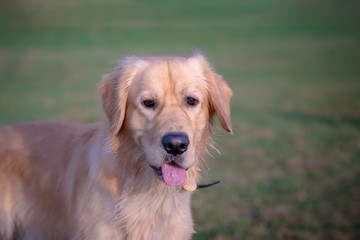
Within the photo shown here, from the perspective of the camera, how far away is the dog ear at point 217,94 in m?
3.60

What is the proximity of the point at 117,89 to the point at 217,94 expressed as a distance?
87cm

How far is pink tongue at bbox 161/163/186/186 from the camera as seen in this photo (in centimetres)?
320

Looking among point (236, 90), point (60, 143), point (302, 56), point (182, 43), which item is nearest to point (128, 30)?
point (182, 43)

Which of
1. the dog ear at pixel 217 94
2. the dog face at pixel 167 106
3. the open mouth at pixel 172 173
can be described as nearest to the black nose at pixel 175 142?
the dog face at pixel 167 106

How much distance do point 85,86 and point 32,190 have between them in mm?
13907

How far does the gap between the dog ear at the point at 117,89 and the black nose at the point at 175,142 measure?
0.51 metres

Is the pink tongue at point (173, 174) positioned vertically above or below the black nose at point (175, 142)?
below

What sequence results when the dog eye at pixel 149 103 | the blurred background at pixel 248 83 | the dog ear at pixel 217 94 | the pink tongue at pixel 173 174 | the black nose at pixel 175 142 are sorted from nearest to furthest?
the black nose at pixel 175 142, the pink tongue at pixel 173 174, the dog eye at pixel 149 103, the dog ear at pixel 217 94, the blurred background at pixel 248 83

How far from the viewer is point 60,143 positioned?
3.91 metres

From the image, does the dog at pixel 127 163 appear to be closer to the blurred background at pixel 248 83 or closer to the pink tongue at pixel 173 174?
the pink tongue at pixel 173 174

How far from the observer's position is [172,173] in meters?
3.22

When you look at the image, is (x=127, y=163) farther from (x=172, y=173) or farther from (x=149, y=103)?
(x=149, y=103)

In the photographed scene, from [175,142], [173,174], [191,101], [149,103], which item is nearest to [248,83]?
[191,101]

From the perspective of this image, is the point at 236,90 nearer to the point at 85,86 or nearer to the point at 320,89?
the point at 320,89
